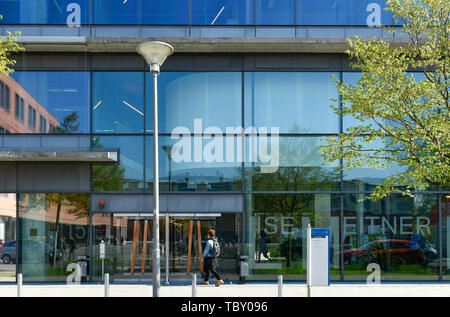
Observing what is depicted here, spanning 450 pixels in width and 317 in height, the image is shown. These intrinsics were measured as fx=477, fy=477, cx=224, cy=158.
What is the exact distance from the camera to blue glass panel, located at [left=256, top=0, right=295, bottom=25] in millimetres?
17297

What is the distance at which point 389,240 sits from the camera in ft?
56.2

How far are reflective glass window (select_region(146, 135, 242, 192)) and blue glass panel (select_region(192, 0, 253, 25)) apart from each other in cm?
425

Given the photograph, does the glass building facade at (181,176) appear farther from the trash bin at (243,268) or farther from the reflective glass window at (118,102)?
the trash bin at (243,268)

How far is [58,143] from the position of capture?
1719 centimetres

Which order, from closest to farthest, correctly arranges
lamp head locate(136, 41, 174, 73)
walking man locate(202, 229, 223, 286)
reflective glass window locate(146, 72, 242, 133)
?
1. lamp head locate(136, 41, 174, 73)
2. walking man locate(202, 229, 223, 286)
3. reflective glass window locate(146, 72, 242, 133)

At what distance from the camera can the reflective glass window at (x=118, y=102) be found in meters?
17.2

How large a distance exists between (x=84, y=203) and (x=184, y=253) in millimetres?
4010


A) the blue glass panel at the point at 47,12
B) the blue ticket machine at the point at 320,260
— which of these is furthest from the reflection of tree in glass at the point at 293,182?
the blue glass panel at the point at 47,12

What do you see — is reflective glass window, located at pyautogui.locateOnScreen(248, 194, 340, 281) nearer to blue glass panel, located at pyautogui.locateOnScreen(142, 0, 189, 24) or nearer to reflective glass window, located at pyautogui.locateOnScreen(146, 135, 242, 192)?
reflective glass window, located at pyautogui.locateOnScreen(146, 135, 242, 192)

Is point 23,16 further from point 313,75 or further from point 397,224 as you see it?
point 397,224

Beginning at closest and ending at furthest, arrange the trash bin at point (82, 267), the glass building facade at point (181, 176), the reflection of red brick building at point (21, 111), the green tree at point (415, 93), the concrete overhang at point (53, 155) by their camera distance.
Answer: the green tree at point (415, 93) < the concrete overhang at point (53, 155) < the trash bin at point (82, 267) < the glass building facade at point (181, 176) < the reflection of red brick building at point (21, 111)

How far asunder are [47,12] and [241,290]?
1187 centimetres

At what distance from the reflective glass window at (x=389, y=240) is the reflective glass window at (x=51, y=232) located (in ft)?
31.2

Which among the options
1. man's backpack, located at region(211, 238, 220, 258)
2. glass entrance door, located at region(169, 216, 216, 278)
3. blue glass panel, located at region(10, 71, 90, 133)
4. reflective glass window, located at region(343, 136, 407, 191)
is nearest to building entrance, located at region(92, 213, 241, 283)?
glass entrance door, located at region(169, 216, 216, 278)
